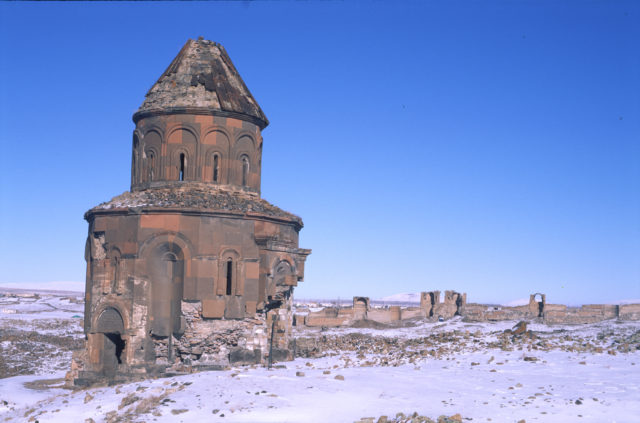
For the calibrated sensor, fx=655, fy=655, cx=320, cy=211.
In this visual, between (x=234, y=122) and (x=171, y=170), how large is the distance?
2.35 meters

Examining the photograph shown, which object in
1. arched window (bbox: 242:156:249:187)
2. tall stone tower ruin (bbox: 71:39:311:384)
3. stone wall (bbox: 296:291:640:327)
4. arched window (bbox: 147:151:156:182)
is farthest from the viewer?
stone wall (bbox: 296:291:640:327)

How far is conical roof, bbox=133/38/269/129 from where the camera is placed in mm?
19281

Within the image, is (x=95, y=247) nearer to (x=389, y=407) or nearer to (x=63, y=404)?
(x=63, y=404)

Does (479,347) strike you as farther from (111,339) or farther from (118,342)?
(111,339)

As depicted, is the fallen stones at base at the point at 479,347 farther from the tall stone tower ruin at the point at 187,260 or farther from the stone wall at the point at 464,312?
the stone wall at the point at 464,312

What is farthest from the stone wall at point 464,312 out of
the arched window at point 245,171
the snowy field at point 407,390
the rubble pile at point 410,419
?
the rubble pile at point 410,419

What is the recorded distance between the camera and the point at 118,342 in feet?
59.9

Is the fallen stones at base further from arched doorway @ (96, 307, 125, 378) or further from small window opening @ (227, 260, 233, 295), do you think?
arched doorway @ (96, 307, 125, 378)

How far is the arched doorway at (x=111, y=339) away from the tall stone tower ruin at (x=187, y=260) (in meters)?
0.03

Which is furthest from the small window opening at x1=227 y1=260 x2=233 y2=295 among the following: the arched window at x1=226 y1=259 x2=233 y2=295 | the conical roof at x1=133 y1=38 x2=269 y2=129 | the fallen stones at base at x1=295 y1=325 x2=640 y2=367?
the conical roof at x1=133 y1=38 x2=269 y2=129

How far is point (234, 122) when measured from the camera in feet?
64.4

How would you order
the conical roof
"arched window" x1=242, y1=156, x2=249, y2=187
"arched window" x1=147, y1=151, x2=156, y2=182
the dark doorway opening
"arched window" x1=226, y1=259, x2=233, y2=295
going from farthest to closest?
the dark doorway opening
"arched window" x1=242, y1=156, x2=249, y2=187
"arched window" x1=147, y1=151, x2=156, y2=182
the conical roof
"arched window" x1=226, y1=259, x2=233, y2=295

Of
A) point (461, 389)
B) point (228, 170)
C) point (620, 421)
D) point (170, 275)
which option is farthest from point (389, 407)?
point (228, 170)

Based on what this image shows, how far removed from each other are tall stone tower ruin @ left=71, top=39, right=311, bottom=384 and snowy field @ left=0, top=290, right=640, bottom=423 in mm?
1818
